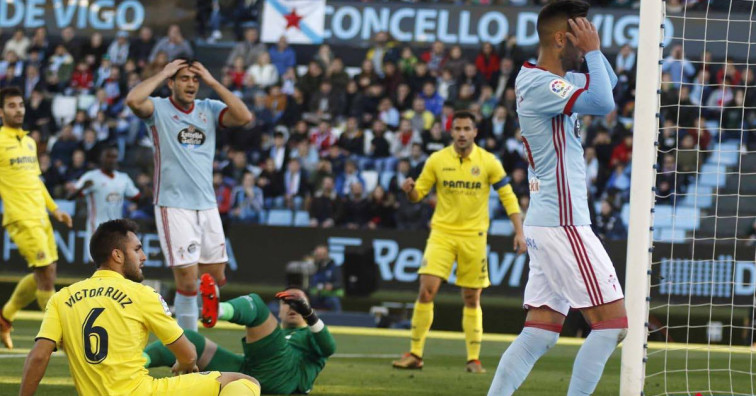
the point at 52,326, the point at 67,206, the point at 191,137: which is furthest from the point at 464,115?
the point at 67,206

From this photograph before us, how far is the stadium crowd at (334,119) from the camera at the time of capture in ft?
64.8

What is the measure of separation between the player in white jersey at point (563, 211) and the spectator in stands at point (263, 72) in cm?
1746

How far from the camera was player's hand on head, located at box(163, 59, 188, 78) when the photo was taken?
9.45 m

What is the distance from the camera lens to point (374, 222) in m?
18.9

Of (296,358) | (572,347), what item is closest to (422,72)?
(572,347)

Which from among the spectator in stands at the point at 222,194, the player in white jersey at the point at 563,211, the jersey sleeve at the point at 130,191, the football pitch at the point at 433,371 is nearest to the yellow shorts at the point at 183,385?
the player in white jersey at the point at 563,211

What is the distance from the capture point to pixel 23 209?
1208 centimetres

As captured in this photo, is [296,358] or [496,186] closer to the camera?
[296,358]

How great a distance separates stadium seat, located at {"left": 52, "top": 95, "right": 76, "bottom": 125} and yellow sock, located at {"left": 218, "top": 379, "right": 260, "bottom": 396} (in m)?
18.4

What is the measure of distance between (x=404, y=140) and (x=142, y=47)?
278 inches

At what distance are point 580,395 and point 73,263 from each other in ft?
43.0

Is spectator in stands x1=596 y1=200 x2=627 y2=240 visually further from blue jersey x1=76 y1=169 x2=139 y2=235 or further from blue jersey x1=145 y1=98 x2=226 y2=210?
blue jersey x1=145 y1=98 x2=226 y2=210

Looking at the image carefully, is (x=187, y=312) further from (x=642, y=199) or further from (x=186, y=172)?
(x=642, y=199)

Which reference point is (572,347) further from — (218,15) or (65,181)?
(218,15)
